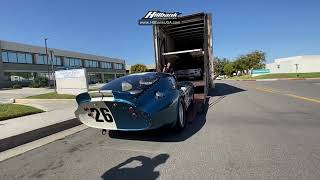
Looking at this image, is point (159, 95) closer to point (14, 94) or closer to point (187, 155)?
point (187, 155)

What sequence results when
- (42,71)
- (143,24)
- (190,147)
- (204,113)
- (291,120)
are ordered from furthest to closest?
(42,71), (143,24), (204,113), (291,120), (190,147)

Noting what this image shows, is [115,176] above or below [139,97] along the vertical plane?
below

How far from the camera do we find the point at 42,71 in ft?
178

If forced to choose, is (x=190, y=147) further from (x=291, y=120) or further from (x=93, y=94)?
(x=291, y=120)

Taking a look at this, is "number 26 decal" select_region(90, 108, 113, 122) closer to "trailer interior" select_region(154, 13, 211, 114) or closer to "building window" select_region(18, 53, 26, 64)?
"trailer interior" select_region(154, 13, 211, 114)

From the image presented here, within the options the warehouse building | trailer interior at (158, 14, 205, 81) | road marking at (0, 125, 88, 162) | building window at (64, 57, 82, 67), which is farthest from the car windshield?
building window at (64, 57, 82, 67)

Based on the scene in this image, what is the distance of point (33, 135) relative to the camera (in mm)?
6555

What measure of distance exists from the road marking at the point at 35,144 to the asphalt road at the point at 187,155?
0.24 meters

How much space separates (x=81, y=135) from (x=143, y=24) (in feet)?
28.9

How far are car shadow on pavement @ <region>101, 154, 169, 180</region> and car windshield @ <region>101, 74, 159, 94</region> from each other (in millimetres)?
1554

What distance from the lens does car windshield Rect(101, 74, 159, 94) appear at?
5973 millimetres

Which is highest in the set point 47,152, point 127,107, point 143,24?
point 143,24

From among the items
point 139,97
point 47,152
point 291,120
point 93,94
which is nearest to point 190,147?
point 139,97

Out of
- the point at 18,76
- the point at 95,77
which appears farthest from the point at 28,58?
the point at 95,77
